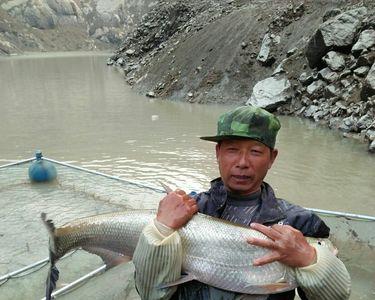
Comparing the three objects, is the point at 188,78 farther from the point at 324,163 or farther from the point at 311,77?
the point at 324,163

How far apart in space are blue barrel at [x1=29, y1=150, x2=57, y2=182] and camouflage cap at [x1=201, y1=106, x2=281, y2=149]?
6904mm

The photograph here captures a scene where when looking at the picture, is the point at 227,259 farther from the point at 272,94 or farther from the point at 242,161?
the point at 272,94

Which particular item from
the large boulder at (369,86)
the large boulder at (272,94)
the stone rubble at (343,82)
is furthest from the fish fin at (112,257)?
the large boulder at (272,94)

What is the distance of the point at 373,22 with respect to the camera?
612 inches

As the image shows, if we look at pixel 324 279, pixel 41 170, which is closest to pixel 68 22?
pixel 41 170

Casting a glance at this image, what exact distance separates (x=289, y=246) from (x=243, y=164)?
44cm

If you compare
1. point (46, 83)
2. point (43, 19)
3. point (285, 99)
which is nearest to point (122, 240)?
point (285, 99)

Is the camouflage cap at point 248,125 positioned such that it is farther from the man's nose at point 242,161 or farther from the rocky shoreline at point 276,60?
the rocky shoreline at point 276,60

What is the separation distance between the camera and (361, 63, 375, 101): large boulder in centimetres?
1327

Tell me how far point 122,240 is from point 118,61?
135 feet

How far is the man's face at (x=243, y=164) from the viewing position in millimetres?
2051

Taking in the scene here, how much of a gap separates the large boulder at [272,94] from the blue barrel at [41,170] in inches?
381

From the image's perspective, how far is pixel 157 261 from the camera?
1.86 meters

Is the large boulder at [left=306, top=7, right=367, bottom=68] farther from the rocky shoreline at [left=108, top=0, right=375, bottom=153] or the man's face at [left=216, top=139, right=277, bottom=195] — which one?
the man's face at [left=216, top=139, right=277, bottom=195]
